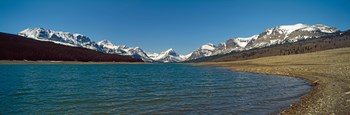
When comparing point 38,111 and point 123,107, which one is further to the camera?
point 123,107

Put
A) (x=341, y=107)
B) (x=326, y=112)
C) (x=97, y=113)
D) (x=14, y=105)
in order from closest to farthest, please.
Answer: (x=326, y=112)
(x=341, y=107)
(x=97, y=113)
(x=14, y=105)

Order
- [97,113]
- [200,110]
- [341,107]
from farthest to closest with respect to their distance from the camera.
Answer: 1. [200,110]
2. [97,113]
3. [341,107]

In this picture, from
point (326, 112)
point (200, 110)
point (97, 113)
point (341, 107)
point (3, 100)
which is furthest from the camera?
point (3, 100)

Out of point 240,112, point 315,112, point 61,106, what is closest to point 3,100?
point 61,106

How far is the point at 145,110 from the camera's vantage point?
72.7ft

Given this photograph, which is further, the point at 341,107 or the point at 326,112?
the point at 341,107

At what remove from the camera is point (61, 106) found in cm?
2352

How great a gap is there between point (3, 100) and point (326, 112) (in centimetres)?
2763

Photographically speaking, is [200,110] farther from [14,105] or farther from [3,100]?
[3,100]

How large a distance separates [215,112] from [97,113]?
9.11 m

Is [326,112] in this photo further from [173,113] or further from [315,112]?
[173,113]

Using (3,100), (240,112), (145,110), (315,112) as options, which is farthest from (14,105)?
(315,112)

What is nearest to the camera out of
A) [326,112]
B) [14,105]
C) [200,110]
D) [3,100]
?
[326,112]

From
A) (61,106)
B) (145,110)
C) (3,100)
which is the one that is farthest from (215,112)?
(3,100)
